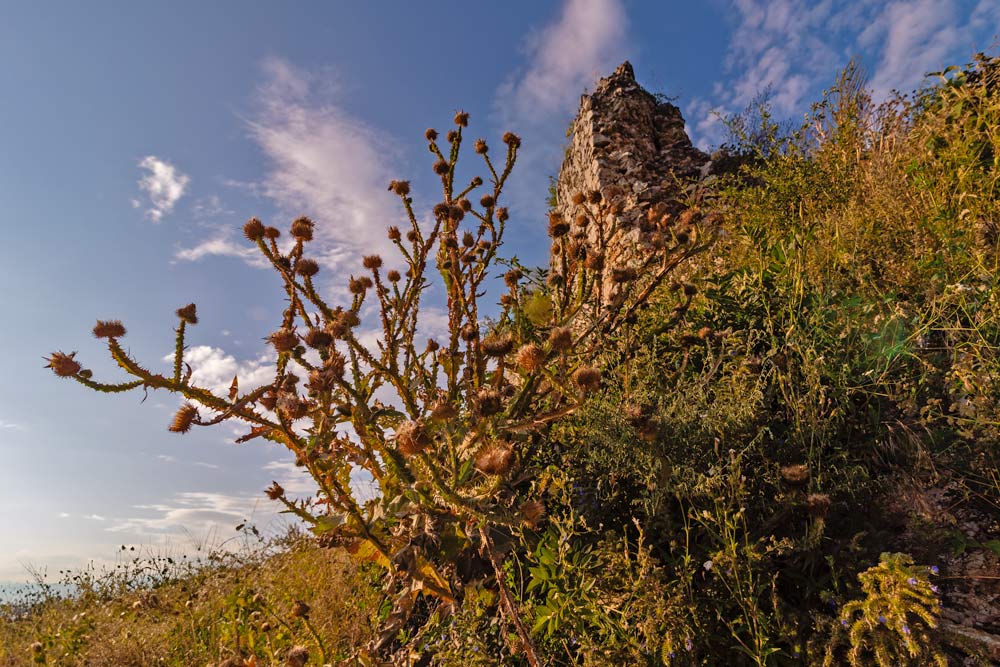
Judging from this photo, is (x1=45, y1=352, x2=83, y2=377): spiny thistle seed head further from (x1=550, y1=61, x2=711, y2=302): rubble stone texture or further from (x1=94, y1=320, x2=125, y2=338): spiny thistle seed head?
(x1=550, y1=61, x2=711, y2=302): rubble stone texture

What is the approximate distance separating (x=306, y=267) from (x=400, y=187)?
0.80 metres

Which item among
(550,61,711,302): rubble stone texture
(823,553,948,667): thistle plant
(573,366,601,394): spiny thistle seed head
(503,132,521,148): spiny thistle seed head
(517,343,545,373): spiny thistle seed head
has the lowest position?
(823,553,948,667): thistle plant

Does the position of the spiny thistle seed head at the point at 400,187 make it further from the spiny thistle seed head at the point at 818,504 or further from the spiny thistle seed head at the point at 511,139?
the spiny thistle seed head at the point at 818,504

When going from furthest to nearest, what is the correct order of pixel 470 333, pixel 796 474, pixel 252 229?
pixel 470 333 → pixel 252 229 → pixel 796 474

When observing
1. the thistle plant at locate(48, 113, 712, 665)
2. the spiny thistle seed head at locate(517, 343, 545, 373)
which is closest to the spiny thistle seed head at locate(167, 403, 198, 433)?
the thistle plant at locate(48, 113, 712, 665)

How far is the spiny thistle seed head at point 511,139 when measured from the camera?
3148 millimetres

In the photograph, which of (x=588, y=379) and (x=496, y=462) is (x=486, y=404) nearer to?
(x=496, y=462)

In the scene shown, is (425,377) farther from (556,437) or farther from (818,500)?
(818,500)

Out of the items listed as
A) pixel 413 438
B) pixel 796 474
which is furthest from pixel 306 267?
pixel 796 474

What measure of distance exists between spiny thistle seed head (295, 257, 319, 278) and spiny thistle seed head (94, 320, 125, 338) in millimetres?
687

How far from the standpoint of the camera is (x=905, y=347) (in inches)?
99.1

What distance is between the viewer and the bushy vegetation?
1789 mm

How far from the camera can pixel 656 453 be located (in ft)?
6.88

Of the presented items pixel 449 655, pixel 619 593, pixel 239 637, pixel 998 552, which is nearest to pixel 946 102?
pixel 998 552
